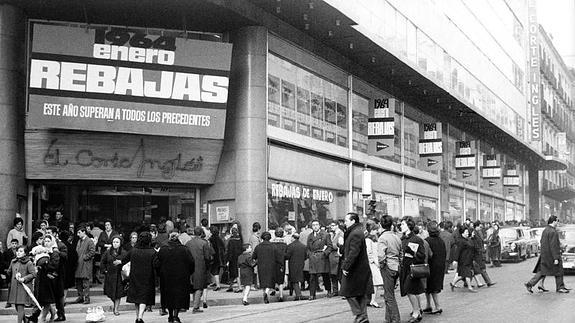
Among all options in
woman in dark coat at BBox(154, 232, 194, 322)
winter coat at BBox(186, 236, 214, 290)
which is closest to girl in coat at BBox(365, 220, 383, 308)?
winter coat at BBox(186, 236, 214, 290)

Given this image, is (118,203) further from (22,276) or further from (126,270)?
(22,276)

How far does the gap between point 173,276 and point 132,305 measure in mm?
4075

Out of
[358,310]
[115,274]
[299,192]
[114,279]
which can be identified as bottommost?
[358,310]

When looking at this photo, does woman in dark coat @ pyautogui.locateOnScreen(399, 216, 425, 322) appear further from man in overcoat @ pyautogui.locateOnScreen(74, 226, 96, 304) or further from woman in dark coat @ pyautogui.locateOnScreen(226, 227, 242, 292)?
man in overcoat @ pyautogui.locateOnScreen(74, 226, 96, 304)

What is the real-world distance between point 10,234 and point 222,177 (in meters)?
6.65

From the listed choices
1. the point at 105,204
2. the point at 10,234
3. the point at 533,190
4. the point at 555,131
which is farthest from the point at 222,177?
the point at 555,131

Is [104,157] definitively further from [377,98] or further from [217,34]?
[377,98]

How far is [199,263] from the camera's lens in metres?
16.9

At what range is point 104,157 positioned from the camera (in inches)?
851

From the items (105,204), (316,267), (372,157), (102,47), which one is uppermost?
(102,47)

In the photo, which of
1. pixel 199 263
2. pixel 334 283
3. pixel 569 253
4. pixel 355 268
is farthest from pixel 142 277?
pixel 569 253

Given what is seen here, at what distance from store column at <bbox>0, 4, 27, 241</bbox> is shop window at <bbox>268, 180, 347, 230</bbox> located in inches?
297

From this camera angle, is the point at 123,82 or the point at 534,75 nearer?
the point at 123,82

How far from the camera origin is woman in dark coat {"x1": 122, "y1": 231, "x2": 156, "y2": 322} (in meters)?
13.9
